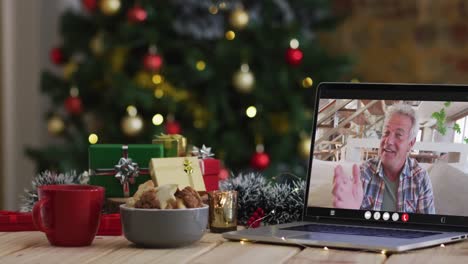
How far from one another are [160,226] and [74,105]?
2289mm

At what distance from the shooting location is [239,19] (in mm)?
3320

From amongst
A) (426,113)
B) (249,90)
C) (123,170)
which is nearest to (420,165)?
(426,113)

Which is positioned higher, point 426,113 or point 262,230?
point 426,113

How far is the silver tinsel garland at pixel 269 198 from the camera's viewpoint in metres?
1.51

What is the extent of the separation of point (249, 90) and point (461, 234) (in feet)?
6.58

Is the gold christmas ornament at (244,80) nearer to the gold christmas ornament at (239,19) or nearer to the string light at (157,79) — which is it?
the gold christmas ornament at (239,19)

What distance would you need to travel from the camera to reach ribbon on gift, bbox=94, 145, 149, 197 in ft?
4.95

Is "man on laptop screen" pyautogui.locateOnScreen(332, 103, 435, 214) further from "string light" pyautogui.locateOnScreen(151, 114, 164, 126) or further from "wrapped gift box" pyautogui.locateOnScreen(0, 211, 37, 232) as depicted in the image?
"string light" pyautogui.locateOnScreen(151, 114, 164, 126)

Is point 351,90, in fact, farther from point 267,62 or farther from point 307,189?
point 267,62

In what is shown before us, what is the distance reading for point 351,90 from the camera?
146 centimetres

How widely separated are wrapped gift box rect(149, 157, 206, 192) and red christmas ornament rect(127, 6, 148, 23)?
1.87 m

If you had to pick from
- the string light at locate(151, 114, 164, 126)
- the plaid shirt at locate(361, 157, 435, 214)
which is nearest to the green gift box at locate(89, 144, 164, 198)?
the plaid shirt at locate(361, 157, 435, 214)

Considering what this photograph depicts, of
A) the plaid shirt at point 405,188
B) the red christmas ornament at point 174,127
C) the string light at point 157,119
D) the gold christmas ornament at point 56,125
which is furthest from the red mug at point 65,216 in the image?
the gold christmas ornament at point 56,125

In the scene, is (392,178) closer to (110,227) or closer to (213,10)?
(110,227)
